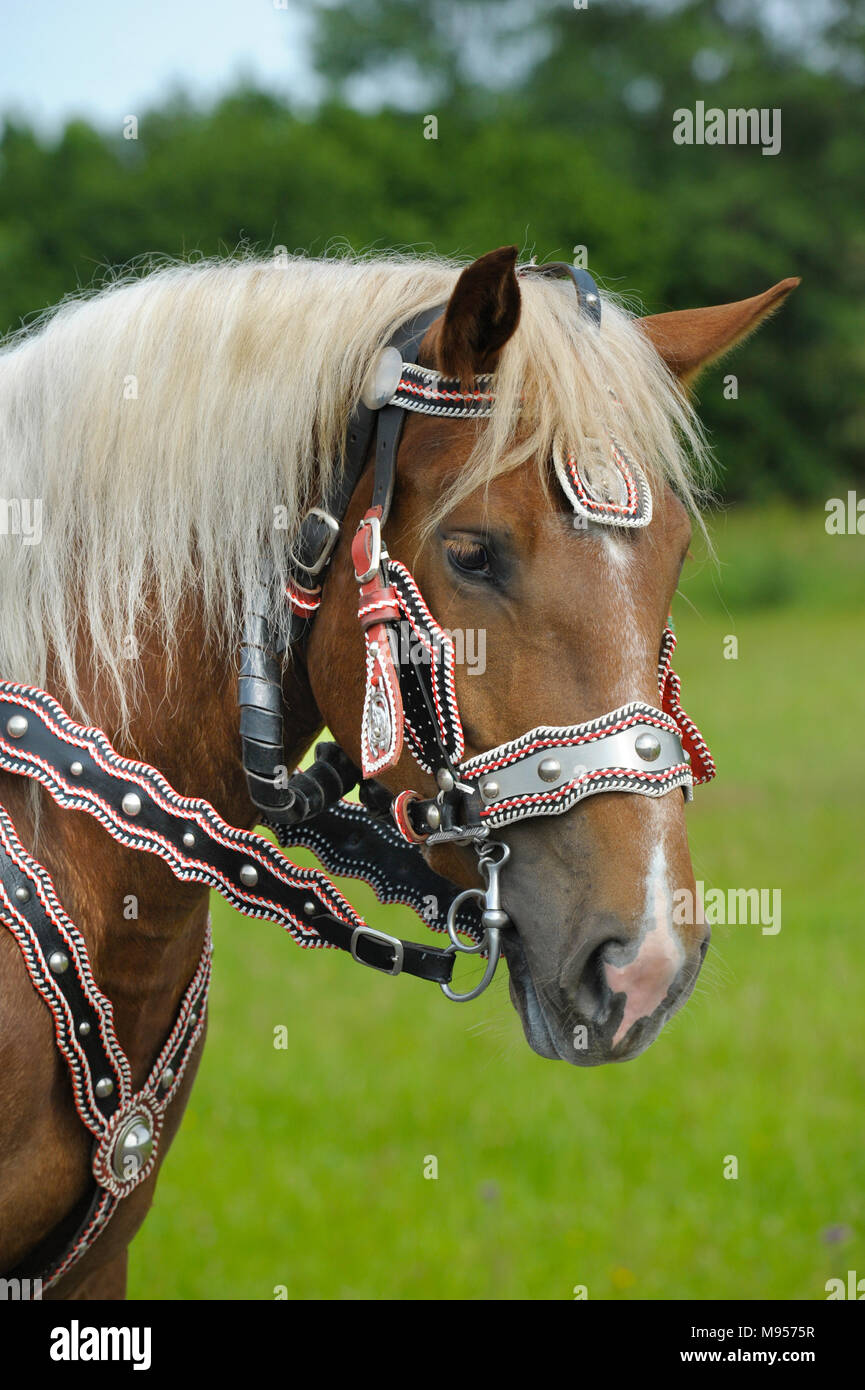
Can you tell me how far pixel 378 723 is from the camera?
1861 mm

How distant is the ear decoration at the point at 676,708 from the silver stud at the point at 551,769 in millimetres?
332

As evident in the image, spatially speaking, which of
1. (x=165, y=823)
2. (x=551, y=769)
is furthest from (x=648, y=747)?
(x=165, y=823)

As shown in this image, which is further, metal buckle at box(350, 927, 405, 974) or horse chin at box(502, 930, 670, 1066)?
metal buckle at box(350, 927, 405, 974)

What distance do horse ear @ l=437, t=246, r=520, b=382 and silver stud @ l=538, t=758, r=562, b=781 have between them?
610 mm

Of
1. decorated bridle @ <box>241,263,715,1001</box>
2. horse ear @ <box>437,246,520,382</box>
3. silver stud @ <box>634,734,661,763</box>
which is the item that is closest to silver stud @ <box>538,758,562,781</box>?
decorated bridle @ <box>241,263,715,1001</box>

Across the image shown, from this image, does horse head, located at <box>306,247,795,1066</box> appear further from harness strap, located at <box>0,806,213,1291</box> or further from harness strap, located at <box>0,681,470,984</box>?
harness strap, located at <box>0,806,213,1291</box>

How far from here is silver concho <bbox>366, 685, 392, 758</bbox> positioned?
1.84m

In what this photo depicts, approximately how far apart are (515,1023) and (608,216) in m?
27.3

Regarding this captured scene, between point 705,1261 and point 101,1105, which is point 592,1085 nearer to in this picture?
point 705,1261

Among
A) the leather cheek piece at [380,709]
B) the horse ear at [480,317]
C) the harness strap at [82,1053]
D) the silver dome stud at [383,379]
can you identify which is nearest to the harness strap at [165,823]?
the harness strap at [82,1053]

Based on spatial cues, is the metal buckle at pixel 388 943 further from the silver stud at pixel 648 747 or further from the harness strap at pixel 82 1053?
the silver stud at pixel 648 747

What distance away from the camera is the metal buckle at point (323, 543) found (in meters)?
1.98

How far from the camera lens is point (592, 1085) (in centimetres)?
534

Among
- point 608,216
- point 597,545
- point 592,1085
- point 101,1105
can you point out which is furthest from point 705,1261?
point 608,216
